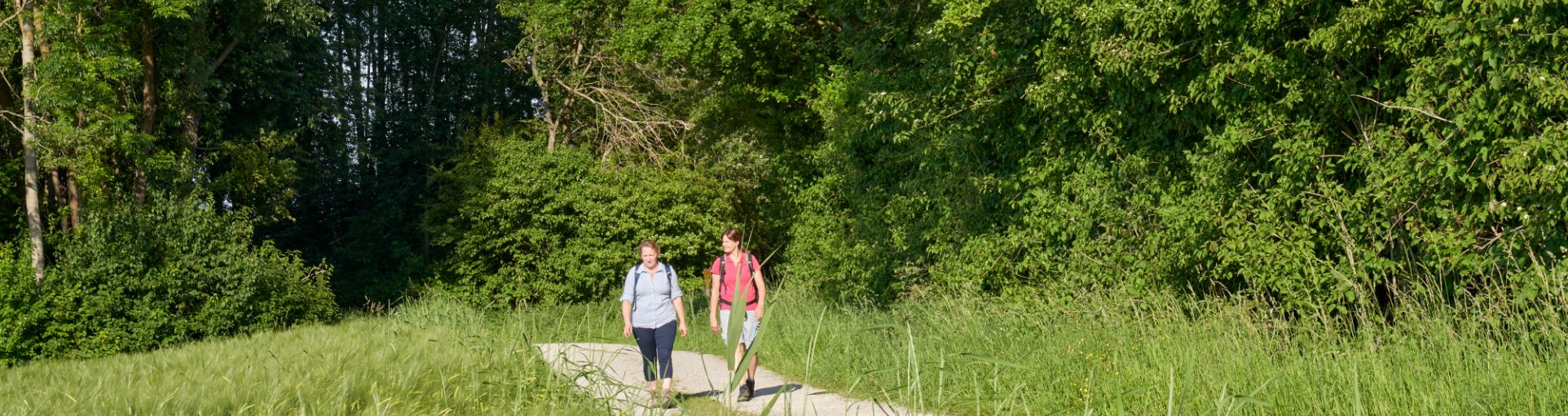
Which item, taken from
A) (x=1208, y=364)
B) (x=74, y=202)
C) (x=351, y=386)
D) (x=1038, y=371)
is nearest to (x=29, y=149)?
(x=74, y=202)

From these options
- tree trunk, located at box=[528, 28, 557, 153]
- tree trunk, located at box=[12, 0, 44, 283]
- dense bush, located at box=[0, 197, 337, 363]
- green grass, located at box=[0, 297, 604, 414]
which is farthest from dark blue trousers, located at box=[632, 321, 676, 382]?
tree trunk, located at box=[528, 28, 557, 153]

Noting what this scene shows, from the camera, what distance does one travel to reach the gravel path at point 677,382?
243 inches

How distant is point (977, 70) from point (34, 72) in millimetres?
18426

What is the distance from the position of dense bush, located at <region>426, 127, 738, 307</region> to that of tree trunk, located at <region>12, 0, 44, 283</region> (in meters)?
10.4

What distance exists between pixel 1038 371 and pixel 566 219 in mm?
23779

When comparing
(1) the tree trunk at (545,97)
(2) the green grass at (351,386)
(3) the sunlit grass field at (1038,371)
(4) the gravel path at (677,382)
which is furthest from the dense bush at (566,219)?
(2) the green grass at (351,386)

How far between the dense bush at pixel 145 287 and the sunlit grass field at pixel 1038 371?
40.6 ft

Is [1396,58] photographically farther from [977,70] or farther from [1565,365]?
[977,70]

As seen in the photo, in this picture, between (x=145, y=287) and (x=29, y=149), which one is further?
(x=145, y=287)

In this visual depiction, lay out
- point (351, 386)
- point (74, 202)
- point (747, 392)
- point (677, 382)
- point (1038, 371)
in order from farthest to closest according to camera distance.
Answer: point (74, 202) < point (677, 382) < point (747, 392) < point (1038, 371) < point (351, 386)

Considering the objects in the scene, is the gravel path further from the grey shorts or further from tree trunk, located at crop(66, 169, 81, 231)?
tree trunk, located at crop(66, 169, 81, 231)

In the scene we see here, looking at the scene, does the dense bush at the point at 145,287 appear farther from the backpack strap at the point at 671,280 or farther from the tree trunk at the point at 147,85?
the backpack strap at the point at 671,280

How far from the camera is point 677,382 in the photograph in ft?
35.8

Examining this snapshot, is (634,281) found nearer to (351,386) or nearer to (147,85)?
(351,386)
